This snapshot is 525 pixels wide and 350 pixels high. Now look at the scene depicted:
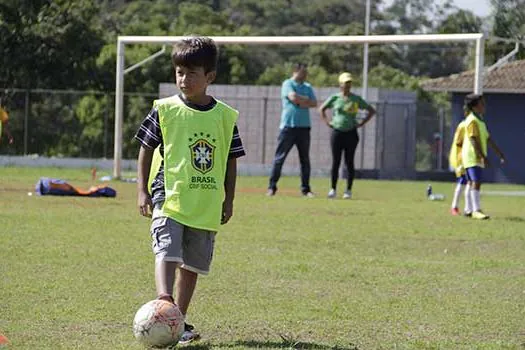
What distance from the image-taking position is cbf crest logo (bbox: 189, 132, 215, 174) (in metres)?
7.20

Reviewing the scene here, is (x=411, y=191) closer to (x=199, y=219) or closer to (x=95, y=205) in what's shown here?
(x=95, y=205)

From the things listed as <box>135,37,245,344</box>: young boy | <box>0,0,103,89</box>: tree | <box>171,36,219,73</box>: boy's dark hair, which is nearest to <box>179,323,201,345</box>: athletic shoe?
<box>135,37,245,344</box>: young boy

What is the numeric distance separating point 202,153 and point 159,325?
1065mm

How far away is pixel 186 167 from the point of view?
718 centimetres

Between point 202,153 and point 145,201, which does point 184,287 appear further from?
point 202,153

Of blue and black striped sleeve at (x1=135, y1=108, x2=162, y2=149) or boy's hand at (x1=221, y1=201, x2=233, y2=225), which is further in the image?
boy's hand at (x1=221, y1=201, x2=233, y2=225)

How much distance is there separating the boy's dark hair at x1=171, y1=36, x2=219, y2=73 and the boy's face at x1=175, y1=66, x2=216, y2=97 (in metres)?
0.03

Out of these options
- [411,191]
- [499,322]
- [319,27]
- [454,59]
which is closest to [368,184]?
[411,191]

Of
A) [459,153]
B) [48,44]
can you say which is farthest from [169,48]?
[459,153]

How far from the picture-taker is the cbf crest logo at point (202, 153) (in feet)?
23.6

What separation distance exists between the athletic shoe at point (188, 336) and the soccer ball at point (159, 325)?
0.95 feet

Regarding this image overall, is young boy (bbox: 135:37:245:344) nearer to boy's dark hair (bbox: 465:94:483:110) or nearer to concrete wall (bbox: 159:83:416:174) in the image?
boy's dark hair (bbox: 465:94:483:110)

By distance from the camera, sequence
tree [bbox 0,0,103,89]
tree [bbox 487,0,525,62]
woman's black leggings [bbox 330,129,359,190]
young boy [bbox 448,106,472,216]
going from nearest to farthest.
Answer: young boy [bbox 448,106,472,216]
woman's black leggings [bbox 330,129,359,190]
tree [bbox 487,0,525,62]
tree [bbox 0,0,103,89]

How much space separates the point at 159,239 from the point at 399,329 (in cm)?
178
